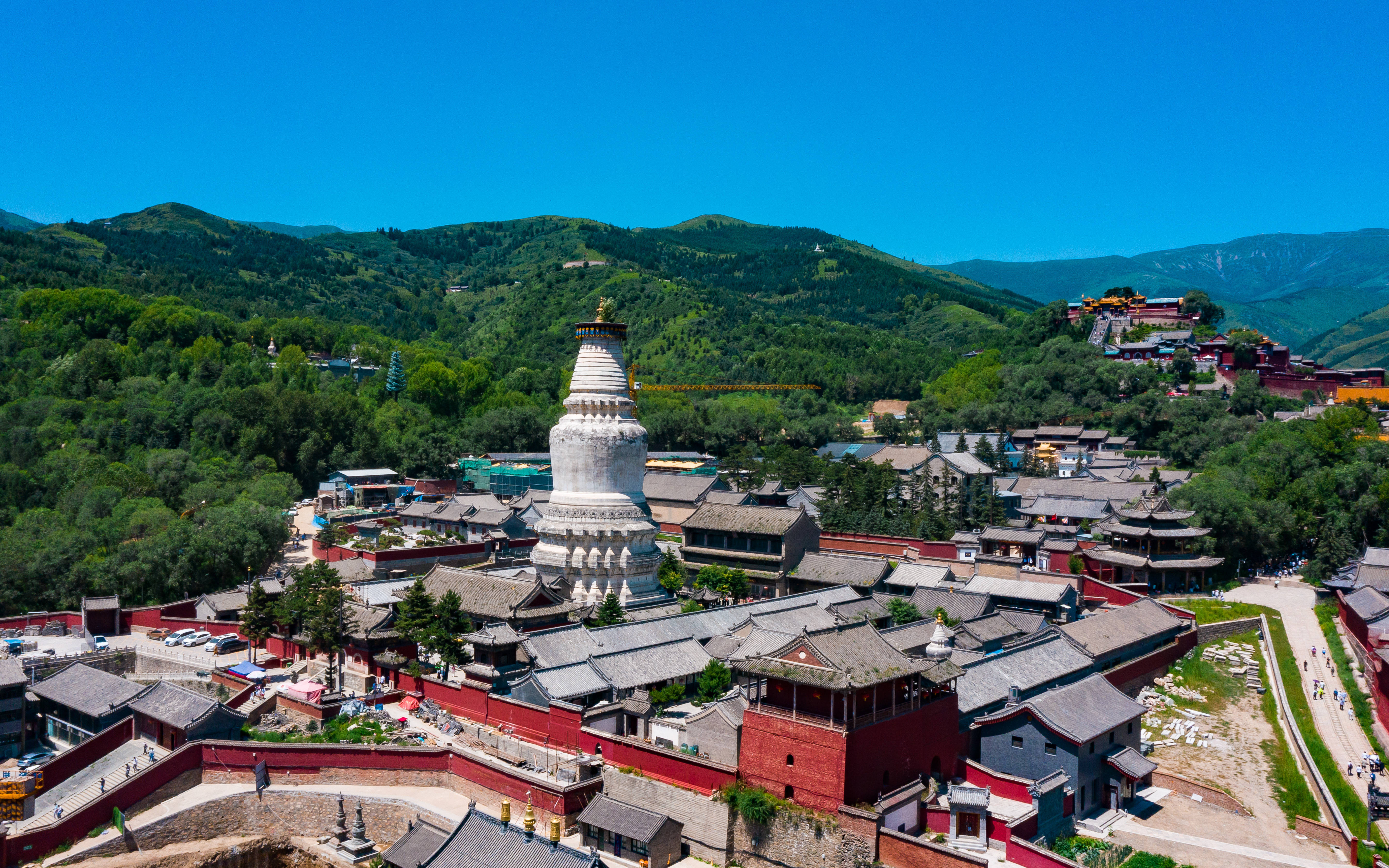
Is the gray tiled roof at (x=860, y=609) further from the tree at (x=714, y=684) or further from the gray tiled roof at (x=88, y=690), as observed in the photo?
the gray tiled roof at (x=88, y=690)

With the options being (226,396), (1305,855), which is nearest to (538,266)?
(226,396)

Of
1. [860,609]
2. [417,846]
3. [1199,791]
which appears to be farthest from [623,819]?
[860,609]

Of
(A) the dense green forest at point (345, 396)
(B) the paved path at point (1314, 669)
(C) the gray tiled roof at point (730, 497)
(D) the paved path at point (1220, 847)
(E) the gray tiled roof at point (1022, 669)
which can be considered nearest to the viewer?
(D) the paved path at point (1220, 847)

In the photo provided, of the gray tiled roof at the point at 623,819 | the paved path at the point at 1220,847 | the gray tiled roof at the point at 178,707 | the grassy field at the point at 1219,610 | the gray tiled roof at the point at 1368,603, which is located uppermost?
the gray tiled roof at the point at 1368,603

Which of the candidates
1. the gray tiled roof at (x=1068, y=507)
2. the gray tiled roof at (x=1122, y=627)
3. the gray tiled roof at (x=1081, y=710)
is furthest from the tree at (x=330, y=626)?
the gray tiled roof at (x=1068, y=507)

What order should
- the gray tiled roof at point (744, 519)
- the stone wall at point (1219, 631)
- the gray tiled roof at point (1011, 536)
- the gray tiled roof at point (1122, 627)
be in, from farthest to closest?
the gray tiled roof at point (1011, 536)
the gray tiled roof at point (744, 519)
the stone wall at point (1219, 631)
the gray tiled roof at point (1122, 627)

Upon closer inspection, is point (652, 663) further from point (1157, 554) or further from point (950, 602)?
point (1157, 554)
